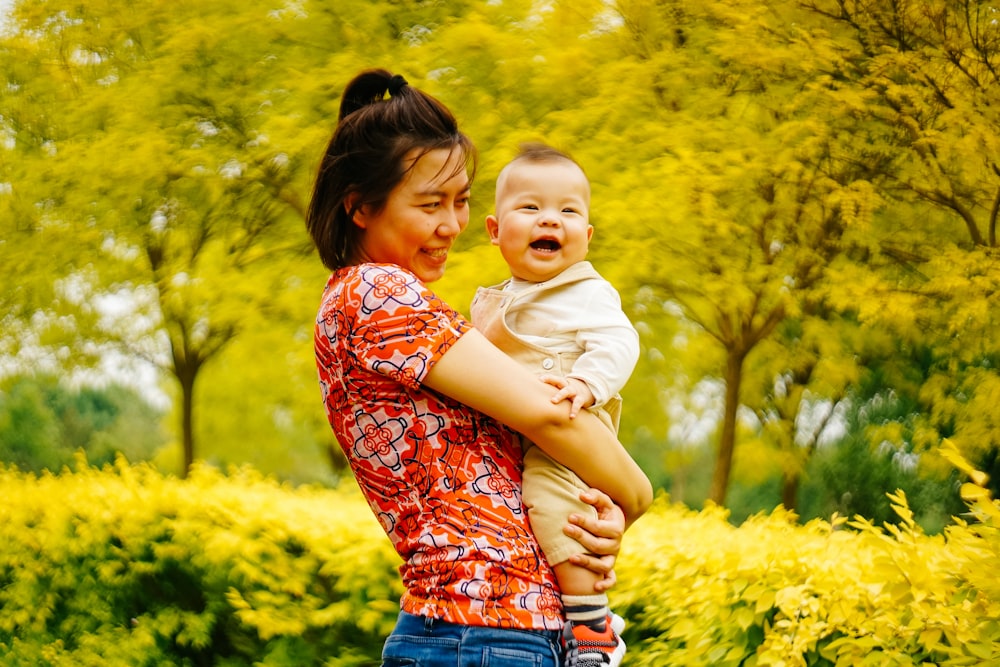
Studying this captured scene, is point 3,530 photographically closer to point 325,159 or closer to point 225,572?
point 225,572

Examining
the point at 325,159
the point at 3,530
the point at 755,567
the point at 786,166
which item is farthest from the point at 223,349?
the point at 325,159

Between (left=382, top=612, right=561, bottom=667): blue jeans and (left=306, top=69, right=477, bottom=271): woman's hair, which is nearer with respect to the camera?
(left=382, top=612, right=561, bottom=667): blue jeans

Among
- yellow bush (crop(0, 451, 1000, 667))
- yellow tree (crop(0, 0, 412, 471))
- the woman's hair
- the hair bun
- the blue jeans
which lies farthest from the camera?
yellow tree (crop(0, 0, 412, 471))

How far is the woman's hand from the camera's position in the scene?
5.66ft

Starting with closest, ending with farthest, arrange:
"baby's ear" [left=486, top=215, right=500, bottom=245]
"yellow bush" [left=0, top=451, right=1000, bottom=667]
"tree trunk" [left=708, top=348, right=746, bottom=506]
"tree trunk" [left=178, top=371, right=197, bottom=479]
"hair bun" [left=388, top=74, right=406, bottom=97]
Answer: "hair bun" [left=388, top=74, right=406, bottom=97] → "baby's ear" [left=486, top=215, right=500, bottom=245] → "yellow bush" [left=0, top=451, right=1000, bottom=667] → "tree trunk" [left=708, top=348, right=746, bottom=506] → "tree trunk" [left=178, top=371, right=197, bottom=479]

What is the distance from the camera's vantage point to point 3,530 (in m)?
6.75

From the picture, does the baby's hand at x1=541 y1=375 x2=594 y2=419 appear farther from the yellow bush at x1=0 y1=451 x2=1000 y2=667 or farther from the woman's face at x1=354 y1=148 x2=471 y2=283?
the yellow bush at x1=0 y1=451 x2=1000 y2=667

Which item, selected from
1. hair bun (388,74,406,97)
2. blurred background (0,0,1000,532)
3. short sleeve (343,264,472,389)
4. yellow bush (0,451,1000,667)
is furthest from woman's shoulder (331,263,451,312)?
blurred background (0,0,1000,532)

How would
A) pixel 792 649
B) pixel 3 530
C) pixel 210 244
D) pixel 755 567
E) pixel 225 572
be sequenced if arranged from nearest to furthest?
pixel 792 649 < pixel 755 567 < pixel 225 572 < pixel 3 530 < pixel 210 244

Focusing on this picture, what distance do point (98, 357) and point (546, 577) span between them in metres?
13.3

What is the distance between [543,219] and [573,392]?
48 centimetres

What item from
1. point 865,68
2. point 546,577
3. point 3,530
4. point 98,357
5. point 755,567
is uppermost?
point 546,577

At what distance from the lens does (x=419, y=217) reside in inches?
71.1

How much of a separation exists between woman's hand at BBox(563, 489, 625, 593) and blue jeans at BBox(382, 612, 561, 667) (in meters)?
0.14
